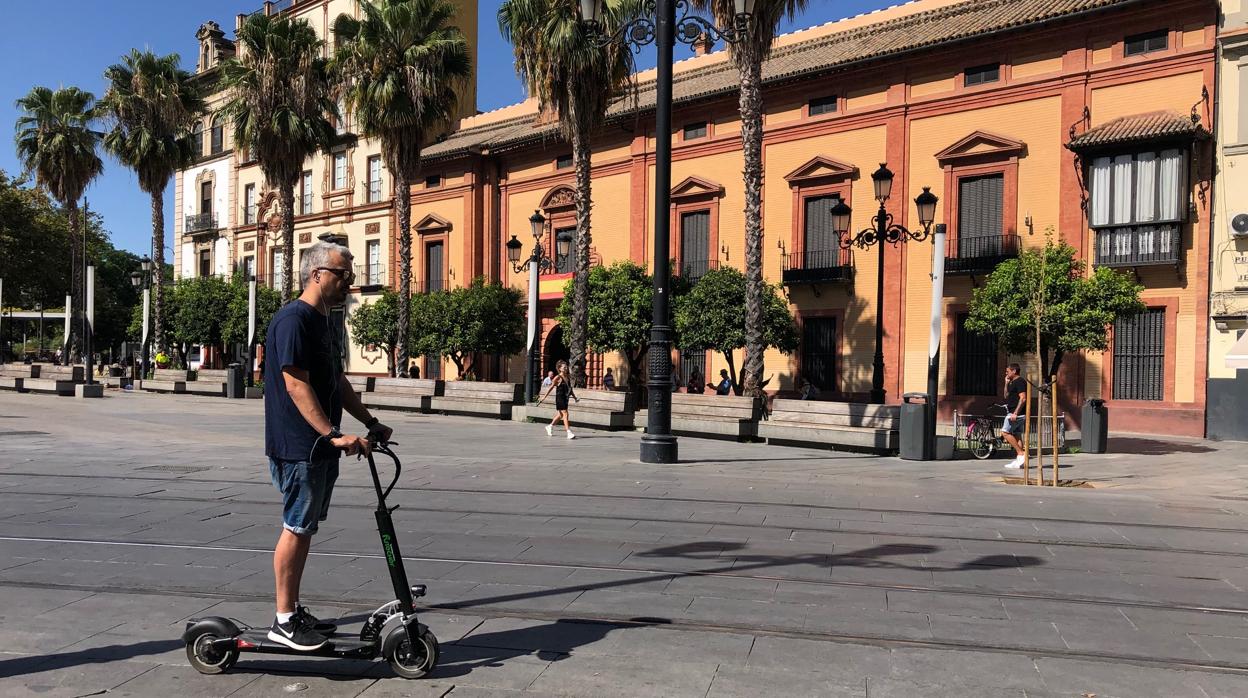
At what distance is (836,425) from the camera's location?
16141 millimetres

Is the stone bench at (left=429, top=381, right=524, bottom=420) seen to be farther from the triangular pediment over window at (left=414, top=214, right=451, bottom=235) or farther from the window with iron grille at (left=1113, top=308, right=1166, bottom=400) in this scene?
the window with iron grille at (left=1113, top=308, right=1166, bottom=400)

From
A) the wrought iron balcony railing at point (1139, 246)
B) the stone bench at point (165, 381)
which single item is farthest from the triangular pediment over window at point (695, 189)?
the stone bench at point (165, 381)

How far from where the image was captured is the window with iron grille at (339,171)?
41750mm

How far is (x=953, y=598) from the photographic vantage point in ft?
18.1

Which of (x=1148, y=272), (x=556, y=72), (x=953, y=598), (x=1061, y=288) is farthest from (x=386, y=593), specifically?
(x=1148, y=272)

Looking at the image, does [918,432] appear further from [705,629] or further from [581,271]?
[581,271]

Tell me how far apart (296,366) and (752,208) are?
17.3m

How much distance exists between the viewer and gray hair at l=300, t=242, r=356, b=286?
4.00 m

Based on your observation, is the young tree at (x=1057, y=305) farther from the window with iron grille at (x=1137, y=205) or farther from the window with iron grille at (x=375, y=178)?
the window with iron grille at (x=375, y=178)

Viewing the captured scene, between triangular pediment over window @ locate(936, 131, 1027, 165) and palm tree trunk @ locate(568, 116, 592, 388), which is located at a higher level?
triangular pediment over window @ locate(936, 131, 1027, 165)

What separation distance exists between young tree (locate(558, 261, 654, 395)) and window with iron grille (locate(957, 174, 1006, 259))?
28.6 feet

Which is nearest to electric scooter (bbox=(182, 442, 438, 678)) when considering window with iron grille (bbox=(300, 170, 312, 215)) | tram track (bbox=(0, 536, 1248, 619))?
tram track (bbox=(0, 536, 1248, 619))

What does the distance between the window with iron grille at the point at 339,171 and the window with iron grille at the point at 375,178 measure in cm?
182

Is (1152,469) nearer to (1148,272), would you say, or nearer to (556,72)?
(1148,272)
